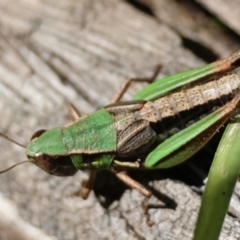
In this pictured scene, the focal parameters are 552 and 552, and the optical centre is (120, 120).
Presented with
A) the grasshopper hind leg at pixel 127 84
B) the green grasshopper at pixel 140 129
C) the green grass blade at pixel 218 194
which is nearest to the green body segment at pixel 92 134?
the green grasshopper at pixel 140 129

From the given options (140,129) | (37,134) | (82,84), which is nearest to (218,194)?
(140,129)

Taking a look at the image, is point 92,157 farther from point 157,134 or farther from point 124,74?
point 124,74

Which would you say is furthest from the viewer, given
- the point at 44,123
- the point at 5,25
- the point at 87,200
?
the point at 5,25

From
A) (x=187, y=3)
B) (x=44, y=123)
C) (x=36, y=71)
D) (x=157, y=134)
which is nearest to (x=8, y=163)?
(x=44, y=123)

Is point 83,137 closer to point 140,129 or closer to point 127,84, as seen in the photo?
point 140,129

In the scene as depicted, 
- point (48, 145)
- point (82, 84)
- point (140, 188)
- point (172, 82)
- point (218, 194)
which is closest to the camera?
point (218, 194)

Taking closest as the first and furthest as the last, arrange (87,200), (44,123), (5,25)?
(87,200)
(44,123)
(5,25)
